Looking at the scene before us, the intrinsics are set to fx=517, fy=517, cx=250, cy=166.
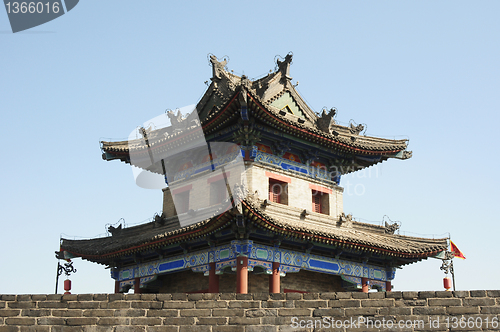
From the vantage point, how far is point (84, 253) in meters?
20.8

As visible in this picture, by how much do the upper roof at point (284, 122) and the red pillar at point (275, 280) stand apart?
16.6ft

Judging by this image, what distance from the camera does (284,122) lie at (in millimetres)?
18812

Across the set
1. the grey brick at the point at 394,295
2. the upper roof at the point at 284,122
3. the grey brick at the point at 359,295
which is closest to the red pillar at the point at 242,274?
the upper roof at the point at 284,122

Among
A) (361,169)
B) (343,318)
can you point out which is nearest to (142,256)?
(361,169)

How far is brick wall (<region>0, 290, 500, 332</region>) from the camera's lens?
34.0ft

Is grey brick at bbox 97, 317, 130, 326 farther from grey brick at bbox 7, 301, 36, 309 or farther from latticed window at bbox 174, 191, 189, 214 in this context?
latticed window at bbox 174, 191, 189, 214

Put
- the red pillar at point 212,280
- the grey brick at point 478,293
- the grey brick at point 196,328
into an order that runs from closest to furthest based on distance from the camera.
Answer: the grey brick at point 478,293 < the grey brick at point 196,328 < the red pillar at point 212,280

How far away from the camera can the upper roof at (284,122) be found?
1919cm

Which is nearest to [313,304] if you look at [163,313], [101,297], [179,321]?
[179,321]

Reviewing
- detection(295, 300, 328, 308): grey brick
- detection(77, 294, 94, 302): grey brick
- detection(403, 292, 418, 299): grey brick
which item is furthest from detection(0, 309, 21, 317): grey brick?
detection(403, 292, 418, 299): grey brick

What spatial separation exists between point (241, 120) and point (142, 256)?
21.8 ft

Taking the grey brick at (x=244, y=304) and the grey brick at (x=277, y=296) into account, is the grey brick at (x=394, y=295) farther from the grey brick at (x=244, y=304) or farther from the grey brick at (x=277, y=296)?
the grey brick at (x=244, y=304)

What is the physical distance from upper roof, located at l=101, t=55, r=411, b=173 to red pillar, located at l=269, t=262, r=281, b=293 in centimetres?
506

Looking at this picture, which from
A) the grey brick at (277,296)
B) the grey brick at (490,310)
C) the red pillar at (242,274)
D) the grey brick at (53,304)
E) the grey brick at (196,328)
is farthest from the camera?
the red pillar at (242,274)
